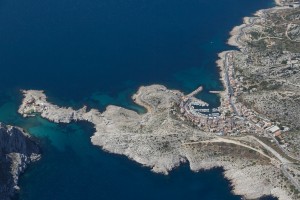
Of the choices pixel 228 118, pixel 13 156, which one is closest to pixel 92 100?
pixel 13 156

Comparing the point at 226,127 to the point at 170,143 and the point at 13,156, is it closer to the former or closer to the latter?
the point at 170,143

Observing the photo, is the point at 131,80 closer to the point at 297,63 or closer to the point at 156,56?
the point at 156,56

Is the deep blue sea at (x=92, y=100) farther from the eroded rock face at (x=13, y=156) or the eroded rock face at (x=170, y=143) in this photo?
the eroded rock face at (x=13, y=156)

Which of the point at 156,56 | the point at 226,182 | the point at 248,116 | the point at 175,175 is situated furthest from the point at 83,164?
the point at 156,56

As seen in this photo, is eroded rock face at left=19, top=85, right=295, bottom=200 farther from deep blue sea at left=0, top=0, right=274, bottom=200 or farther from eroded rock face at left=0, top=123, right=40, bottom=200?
eroded rock face at left=0, top=123, right=40, bottom=200

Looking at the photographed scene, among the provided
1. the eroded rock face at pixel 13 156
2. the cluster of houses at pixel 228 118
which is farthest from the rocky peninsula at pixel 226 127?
the eroded rock face at pixel 13 156

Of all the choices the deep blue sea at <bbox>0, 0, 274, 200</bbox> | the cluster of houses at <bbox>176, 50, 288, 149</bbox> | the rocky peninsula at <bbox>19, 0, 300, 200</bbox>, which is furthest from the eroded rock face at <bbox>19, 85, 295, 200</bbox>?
the cluster of houses at <bbox>176, 50, 288, 149</bbox>
